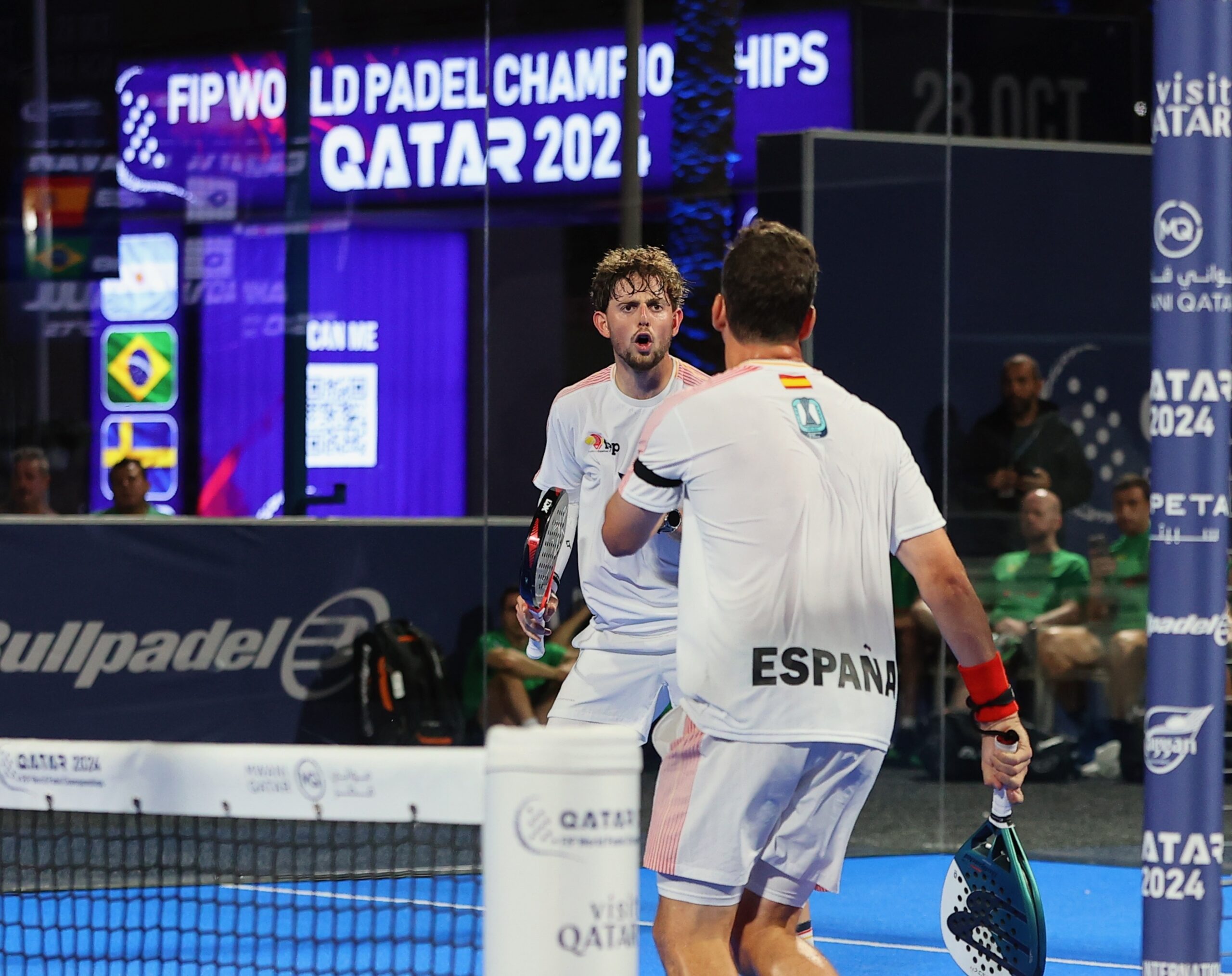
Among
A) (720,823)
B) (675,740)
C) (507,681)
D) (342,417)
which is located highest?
(342,417)

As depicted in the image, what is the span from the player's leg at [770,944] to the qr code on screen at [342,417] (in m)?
4.87

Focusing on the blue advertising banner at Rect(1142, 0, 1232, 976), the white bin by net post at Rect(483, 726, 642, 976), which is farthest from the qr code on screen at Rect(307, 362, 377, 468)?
the white bin by net post at Rect(483, 726, 642, 976)

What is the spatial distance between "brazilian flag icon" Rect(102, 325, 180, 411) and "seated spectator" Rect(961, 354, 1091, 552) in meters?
3.49

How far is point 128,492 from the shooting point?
810 centimetres

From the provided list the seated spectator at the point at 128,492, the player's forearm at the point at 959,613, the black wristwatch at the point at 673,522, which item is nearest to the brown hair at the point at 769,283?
the player's forearm at the point at 959,613

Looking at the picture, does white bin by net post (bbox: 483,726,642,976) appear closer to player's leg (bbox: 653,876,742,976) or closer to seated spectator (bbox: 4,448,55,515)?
player's leg (bbox: 653,876,742,976)

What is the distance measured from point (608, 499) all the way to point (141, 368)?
11.2ft

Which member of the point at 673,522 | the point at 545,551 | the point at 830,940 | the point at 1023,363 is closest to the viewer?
the point at 673,522

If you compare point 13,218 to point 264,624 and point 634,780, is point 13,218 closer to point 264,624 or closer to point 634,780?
point 264,624

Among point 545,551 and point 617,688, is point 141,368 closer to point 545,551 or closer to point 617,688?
point 545,551

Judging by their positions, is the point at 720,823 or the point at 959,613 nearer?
the point at 720,823

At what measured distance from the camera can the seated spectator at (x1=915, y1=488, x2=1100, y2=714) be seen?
354 inches

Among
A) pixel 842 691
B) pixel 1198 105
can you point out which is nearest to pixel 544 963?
pixel 842 691

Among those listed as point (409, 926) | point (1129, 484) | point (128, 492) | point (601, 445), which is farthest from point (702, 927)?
point (1129, 484)
